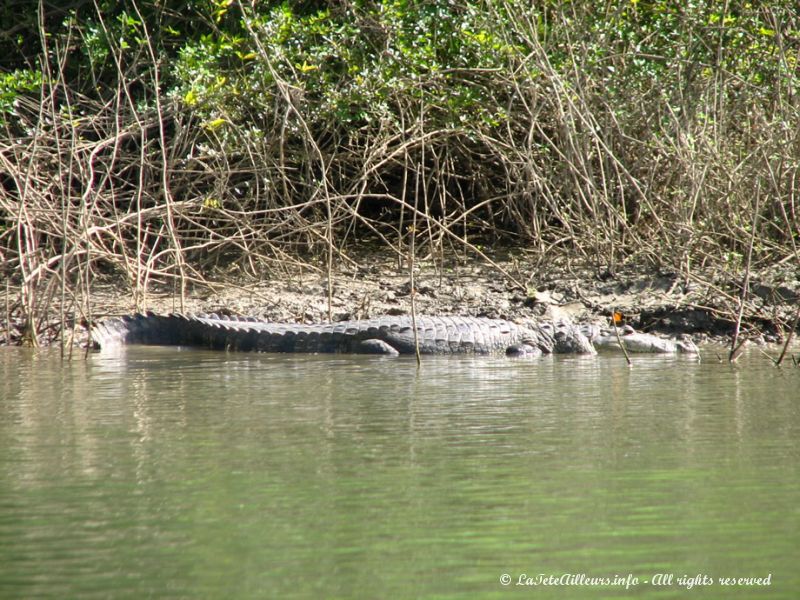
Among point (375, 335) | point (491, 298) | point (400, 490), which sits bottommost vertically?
point (400, 490)

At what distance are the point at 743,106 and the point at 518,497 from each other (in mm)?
6530

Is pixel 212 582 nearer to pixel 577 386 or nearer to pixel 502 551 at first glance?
pixel 502 551

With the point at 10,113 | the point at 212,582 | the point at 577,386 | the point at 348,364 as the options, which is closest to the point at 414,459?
the point at 212,582

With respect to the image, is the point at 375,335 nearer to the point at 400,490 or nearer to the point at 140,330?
the point at 140,330

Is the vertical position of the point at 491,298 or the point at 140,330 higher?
the point at 491,298

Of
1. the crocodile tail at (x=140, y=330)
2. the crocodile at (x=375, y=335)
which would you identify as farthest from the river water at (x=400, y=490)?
the crocodile tail at (x=140, y=330)

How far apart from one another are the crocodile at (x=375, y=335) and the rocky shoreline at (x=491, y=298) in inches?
15.9

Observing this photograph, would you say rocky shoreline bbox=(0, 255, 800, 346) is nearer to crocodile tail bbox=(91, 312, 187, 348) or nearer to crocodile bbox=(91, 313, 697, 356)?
crocodile tail bbox=(91, 312, 187, 348)

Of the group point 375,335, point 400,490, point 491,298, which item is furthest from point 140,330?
point 400,490

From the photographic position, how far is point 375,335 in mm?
7414

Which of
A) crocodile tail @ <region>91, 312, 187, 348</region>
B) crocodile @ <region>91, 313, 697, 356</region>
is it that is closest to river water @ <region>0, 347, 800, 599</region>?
crocodile @ <region>91, 313, 697, 356</region>

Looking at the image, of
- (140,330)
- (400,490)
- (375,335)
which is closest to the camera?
(400,490)

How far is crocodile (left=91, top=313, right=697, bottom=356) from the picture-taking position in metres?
7.41

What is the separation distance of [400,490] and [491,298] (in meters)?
5.41
